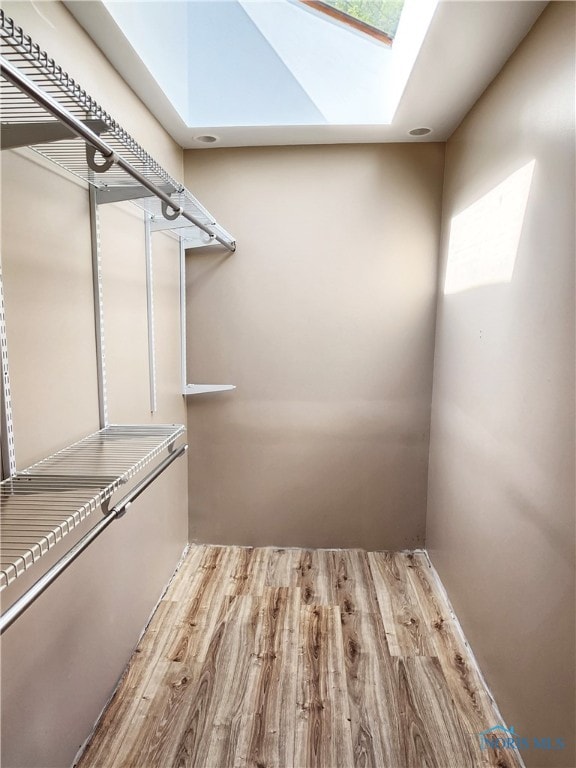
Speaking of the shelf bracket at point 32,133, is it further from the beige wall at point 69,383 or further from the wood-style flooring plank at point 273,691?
the wood-style flooring plank at point 273,691

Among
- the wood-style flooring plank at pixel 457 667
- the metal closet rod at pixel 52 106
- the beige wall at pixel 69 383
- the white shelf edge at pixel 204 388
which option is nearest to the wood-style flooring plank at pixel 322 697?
the wood-style flooring plank at pixel 457 667

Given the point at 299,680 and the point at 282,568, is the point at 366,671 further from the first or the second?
the point at 282,568

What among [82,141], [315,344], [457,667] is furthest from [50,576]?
[315,344]

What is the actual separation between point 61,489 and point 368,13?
6.13ft

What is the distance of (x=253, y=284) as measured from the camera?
7.76ft

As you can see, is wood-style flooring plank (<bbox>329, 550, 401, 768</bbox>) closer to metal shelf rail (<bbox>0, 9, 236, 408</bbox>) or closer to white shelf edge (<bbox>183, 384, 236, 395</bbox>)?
white shelf edge (<bbox>183, 384, 236, 395</bbox>)

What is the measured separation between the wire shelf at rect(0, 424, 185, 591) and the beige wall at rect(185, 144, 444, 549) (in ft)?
3.31

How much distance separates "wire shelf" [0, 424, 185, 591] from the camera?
79cm

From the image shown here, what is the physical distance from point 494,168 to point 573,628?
1.39m

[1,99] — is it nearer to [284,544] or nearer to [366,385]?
[366,385]

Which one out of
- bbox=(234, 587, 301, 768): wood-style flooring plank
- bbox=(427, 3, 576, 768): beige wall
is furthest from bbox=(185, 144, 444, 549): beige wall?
bbox=(234, 587, 301, 768): wood-style flooring plank

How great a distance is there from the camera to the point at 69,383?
1304 mm

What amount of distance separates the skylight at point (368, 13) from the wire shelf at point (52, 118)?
98cm

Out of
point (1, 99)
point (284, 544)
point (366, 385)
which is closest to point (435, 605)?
point (284, 544)
